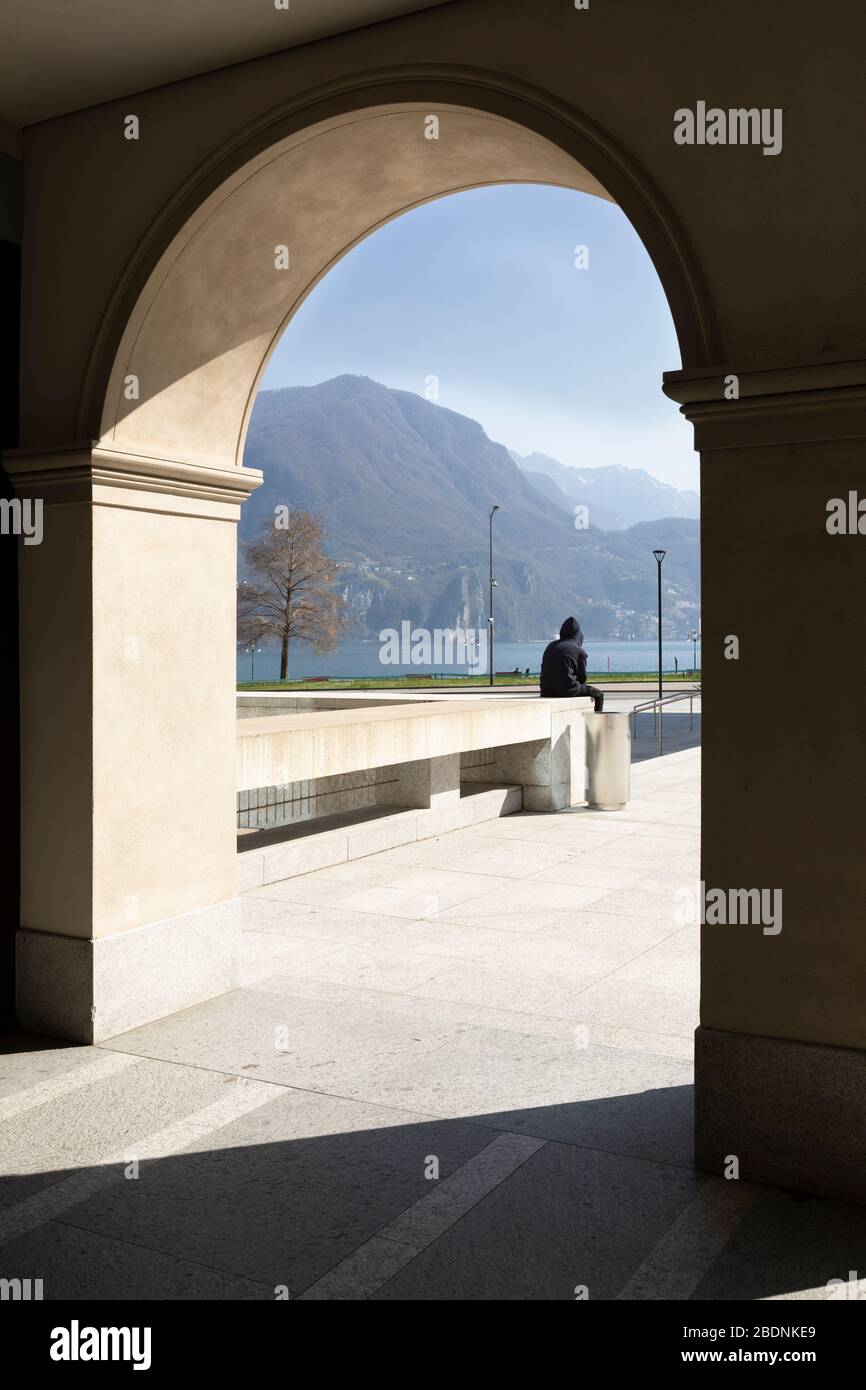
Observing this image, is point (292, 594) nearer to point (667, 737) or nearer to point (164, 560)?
point (667, 737)

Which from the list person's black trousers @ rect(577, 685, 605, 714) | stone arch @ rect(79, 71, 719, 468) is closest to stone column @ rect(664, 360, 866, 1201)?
stone arch @ rect(79, 71, 719, 468)

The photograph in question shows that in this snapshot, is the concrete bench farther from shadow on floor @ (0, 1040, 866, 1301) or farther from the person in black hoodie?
shadow on floor @ (0, 1040, 866, 1301)

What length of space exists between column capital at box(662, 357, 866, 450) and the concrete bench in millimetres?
4711

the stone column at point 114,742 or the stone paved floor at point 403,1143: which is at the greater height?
the stone column at point 114,742

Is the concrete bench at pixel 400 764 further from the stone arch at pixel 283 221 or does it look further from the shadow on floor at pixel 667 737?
the shadow on floor at pixel 667 737

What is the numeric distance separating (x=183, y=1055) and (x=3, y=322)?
388 centimetres

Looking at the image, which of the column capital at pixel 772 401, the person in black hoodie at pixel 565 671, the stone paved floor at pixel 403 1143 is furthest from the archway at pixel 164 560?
the person in black hoodie at pixel 565 671

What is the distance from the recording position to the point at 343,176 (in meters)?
5.76

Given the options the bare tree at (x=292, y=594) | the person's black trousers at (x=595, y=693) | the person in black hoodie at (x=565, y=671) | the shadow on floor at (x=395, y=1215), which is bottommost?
the shadow on floor at (x=395, y=1215)

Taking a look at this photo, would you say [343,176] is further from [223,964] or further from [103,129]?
[223,964]

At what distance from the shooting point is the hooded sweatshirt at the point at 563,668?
558 inches

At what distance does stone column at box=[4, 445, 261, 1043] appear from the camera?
18.9 feet

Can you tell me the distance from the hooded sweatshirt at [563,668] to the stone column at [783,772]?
31.9 ft
